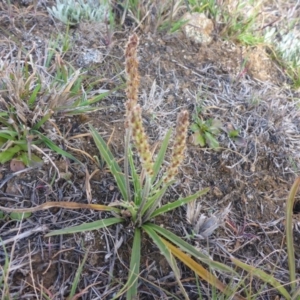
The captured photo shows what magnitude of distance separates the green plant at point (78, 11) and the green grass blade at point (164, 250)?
1.24m

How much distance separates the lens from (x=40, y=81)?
1740mm

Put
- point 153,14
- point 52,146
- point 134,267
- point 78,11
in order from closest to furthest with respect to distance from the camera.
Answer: point 134,267 < point 52,146 < point 78,11 < point 153,14

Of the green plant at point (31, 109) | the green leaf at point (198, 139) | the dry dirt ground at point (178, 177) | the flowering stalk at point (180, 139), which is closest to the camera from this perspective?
the flowering stalk at point (180, 139)

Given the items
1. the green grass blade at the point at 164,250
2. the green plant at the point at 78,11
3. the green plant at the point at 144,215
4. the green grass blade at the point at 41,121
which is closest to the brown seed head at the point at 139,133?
the green plant at the point at 144,215

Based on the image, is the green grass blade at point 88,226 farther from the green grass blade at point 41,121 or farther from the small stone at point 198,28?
the small stone at point 198,28

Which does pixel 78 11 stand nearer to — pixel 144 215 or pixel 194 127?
pixel 194 127

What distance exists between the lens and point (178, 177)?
5.81 ft

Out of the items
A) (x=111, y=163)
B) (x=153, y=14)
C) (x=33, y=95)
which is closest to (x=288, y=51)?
(x=153, y=14)

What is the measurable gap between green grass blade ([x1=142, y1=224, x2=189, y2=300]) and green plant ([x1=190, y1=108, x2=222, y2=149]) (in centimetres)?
57

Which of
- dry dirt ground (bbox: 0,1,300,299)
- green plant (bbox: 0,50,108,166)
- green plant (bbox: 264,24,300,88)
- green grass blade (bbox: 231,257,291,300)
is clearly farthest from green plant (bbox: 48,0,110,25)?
green grass blade (bbox: 231,257,291,300)

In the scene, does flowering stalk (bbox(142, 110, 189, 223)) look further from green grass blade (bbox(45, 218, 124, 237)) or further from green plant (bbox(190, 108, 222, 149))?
green plant (bbox(190, 108, 222, 149))

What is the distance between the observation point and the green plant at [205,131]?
1.89 m

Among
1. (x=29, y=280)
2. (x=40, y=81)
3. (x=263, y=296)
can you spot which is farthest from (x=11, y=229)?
(x=263, y=296)

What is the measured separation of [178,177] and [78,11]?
106cm
